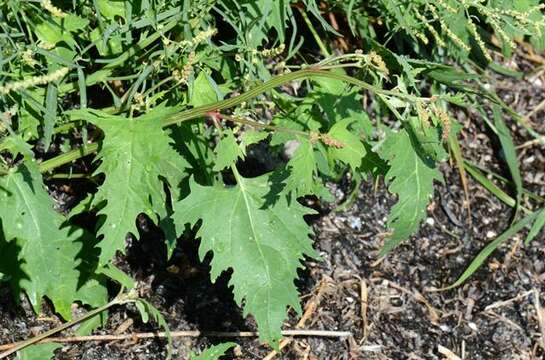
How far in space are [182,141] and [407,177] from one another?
631mm

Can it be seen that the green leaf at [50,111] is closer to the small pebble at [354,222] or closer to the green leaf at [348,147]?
the green leaf at [348,147]

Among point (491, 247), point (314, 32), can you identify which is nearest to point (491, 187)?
point (491, 247)

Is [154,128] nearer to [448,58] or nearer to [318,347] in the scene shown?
[318,347]

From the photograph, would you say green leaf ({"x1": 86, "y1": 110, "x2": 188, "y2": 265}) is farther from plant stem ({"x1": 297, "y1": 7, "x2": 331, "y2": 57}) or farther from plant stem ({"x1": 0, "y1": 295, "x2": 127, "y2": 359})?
plant stem ({"x1": 297, "y1": 7, "x2": 331, "y2": 57})

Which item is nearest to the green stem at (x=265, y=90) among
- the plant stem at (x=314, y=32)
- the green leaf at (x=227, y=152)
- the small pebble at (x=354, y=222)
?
the green leaf at (x=227, y=152)

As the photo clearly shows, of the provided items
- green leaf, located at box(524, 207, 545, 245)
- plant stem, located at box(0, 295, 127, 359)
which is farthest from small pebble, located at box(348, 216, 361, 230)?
plant stem, located at box(0, 295, 127, 359)

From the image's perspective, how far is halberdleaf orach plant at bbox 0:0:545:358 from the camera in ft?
8.09

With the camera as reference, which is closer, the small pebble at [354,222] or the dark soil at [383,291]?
the dark soil at [383,291]

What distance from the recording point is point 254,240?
2.64 meters

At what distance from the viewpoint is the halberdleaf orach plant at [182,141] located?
8.09 feet

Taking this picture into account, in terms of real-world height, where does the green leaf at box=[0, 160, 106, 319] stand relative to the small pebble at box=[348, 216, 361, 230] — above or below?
above

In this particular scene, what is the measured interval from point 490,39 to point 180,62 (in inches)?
69.5

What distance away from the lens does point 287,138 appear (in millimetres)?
2635

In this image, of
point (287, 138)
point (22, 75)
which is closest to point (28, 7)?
point (22, 75)
